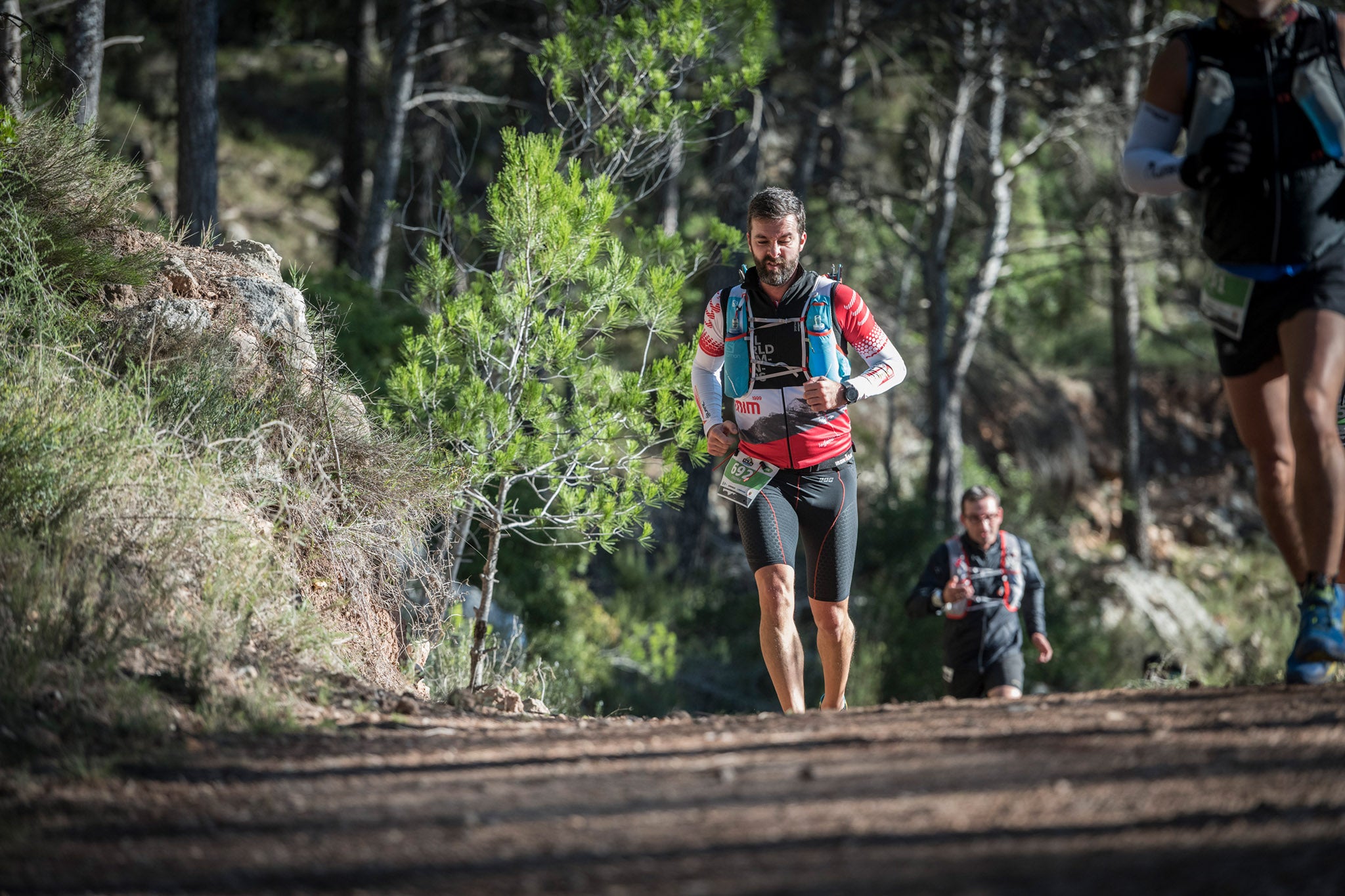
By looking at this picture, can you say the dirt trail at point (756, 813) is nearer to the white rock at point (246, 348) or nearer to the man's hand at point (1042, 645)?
the white rock at point (246, 348)

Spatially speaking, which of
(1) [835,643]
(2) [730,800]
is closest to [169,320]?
(1) [835,643]

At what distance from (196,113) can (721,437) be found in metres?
7.25

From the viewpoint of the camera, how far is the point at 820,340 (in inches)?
190

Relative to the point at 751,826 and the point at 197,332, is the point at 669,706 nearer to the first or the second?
the point at 197,332

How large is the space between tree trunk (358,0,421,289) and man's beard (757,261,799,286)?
321 inches

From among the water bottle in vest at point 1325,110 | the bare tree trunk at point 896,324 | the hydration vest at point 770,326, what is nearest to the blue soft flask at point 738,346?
the hydration vest at point 770,326

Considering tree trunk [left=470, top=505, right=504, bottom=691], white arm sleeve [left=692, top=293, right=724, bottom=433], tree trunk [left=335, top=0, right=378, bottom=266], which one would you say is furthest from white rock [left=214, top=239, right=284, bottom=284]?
tree trunk [left=335, top=0, right=378, bottom=266]

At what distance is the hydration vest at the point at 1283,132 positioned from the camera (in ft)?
11.7

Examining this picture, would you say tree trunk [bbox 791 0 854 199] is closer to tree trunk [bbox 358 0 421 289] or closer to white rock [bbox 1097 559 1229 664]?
tree trunk [bbox 358 0 421 289]

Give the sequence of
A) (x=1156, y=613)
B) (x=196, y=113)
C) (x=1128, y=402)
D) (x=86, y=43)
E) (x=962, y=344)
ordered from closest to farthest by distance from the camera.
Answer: (x=86, y=43), (x=196, y=113), (x=962, y=344), (x=1156, y=613), (x=1128, y=402)

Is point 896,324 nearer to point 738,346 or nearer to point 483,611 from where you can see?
point 483,611

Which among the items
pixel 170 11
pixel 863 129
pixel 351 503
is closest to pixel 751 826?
pixel 351 503

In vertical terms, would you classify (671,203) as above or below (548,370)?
above

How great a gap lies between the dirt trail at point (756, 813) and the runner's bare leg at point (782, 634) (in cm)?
132
